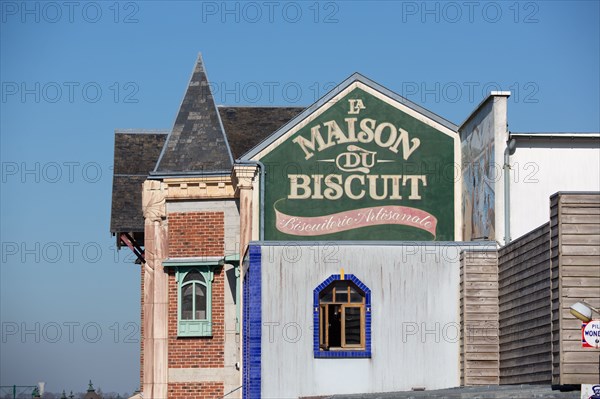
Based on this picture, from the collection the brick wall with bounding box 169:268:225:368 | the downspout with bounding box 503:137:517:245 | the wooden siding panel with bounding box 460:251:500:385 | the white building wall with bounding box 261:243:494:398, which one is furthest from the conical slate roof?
the downspout with bounding box 503:137:517:245

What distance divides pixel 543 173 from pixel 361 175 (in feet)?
18.3

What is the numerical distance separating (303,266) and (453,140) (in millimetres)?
6268

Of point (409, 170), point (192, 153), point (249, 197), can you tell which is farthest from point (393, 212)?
point (192, 153)

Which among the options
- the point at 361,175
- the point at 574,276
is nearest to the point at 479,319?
the point at 361,175

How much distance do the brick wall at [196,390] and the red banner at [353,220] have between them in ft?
21.4

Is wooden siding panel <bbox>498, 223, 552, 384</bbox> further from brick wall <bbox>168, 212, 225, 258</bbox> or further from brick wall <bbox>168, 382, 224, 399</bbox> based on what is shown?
brick wall <bbox>168, 382, 224, 399</bbox>

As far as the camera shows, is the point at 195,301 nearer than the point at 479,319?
No

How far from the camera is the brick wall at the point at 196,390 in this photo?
41906mm

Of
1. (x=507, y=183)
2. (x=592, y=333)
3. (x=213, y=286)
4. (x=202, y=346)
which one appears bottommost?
(x=202, y=346)

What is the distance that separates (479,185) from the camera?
121ft

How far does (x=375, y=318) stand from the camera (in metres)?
36.4

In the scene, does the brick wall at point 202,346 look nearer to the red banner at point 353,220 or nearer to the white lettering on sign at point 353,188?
the red banner at point 353,220

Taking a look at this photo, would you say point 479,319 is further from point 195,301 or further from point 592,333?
point 195,301

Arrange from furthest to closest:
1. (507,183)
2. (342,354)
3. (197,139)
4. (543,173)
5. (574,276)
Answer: (197,139), (342,354), (543,173), (507,183), (574,276)
